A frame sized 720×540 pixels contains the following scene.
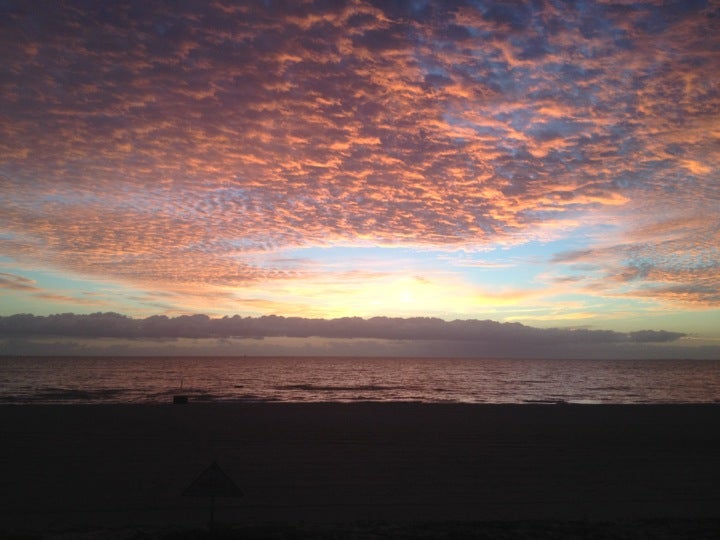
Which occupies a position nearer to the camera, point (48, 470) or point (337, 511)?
point (337, 511)

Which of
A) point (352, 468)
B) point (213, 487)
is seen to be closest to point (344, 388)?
point (352, 468)

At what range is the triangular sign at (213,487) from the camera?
22.4ft

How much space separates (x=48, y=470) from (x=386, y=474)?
8500 millimetres

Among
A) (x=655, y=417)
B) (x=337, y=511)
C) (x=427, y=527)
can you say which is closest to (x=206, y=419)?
(x=337, y=511)

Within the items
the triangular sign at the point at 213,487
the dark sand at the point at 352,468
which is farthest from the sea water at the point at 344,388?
the triangular sign at the point at 213,487

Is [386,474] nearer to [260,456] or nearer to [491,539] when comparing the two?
[260,456]

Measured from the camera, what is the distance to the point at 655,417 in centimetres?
2445

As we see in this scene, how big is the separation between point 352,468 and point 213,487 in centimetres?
690

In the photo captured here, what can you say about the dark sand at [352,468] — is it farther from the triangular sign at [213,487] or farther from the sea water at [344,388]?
the sea water at [344,388]

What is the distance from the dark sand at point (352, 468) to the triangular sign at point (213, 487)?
251 cm

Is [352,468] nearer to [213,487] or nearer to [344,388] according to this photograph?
[213,487]

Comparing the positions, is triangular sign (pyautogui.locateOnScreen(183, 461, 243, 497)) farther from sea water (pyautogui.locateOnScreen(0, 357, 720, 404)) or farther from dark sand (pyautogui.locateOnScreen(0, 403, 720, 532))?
sea water (pyautogui.locateOnScreen(0, 357, 720, 404))

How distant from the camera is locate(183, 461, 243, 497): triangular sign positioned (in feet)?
22.4

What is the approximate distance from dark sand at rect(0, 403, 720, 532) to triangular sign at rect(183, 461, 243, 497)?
2.51 m
